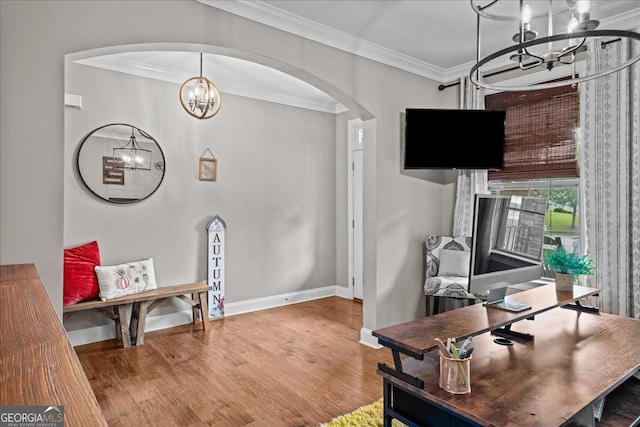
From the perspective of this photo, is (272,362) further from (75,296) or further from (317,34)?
(317,34)

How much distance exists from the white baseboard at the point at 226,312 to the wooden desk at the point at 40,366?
272 centimetres

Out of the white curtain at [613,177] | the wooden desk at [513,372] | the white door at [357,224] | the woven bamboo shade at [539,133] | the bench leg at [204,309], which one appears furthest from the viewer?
the white door at [357,224]

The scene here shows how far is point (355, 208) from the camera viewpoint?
5.32m

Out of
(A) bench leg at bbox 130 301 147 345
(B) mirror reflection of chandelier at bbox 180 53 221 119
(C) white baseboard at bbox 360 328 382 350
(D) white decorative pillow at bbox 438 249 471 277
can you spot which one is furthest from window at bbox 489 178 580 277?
(A) bench leg at bbox 130 301 147 345

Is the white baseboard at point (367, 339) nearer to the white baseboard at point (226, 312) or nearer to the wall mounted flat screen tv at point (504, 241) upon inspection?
the white baseboard at point (226, 312)

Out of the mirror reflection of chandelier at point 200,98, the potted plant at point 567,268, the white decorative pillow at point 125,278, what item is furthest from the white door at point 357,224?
the potted plant at point 567,268

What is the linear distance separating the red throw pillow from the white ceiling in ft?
5.70

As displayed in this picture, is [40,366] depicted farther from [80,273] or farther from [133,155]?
[133,155]

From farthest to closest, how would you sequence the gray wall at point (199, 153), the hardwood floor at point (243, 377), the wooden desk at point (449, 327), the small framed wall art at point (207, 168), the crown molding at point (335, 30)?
1. the small framed wall art at point (207, 168)
2. the crown molding at point (335, 30)
3. the hardwood floor at point (243, 377)
4. the gray wall at point (199, 153)
5. the wooden desk at point (449, 327)

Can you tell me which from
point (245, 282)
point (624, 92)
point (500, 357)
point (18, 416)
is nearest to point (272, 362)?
point (245, 282)

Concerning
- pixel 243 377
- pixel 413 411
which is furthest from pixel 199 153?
pixel 413 411

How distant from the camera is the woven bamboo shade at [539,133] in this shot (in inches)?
126

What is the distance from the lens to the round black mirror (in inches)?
140

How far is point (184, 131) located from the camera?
13.6 ft
